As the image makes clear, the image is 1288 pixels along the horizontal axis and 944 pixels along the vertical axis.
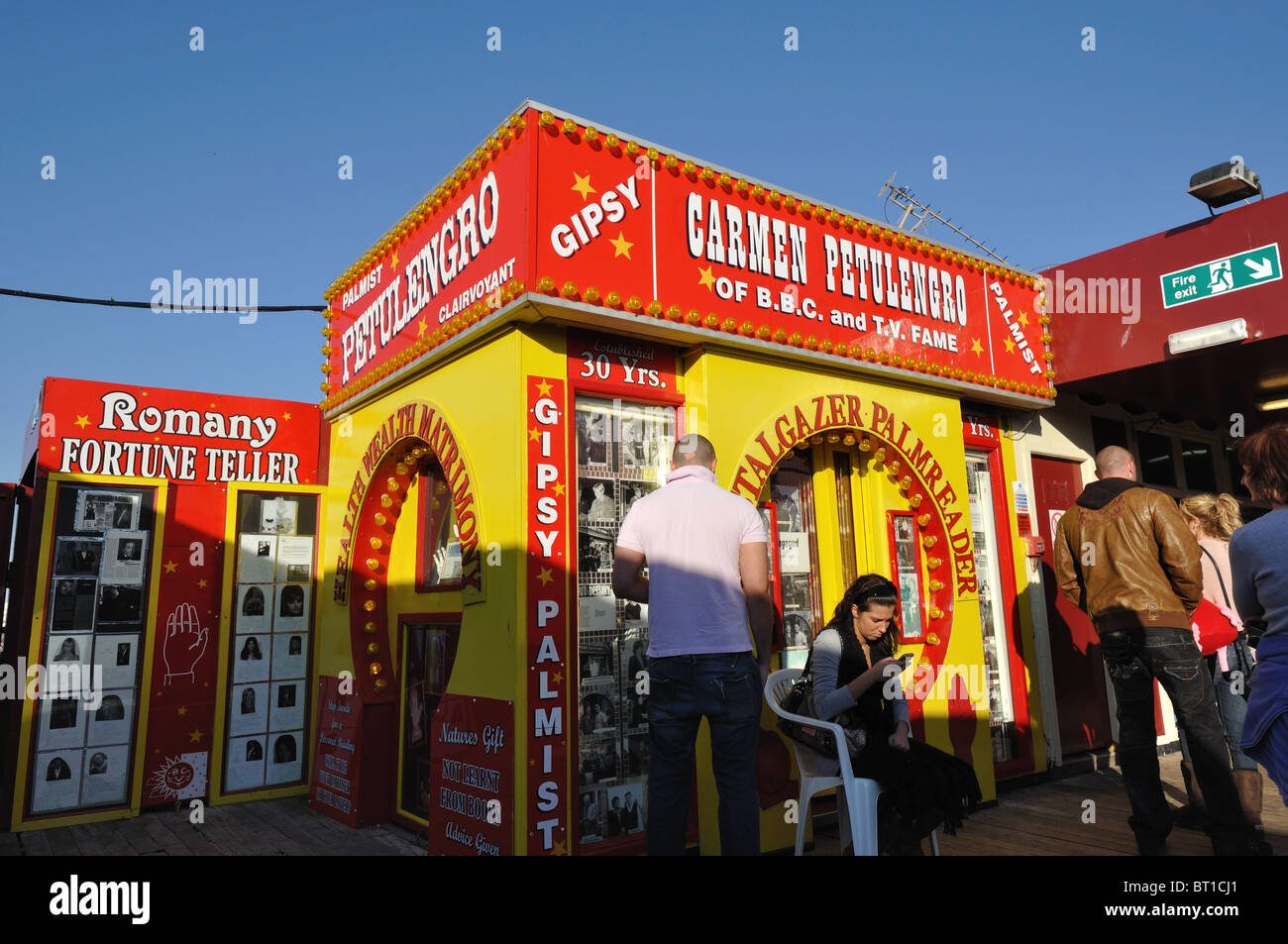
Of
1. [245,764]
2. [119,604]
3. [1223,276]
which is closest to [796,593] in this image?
[1223,276]

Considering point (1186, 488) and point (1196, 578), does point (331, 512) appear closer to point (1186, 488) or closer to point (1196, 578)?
point (1196, 578)

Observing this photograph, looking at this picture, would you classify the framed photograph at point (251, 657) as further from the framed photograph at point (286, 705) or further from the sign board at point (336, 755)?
the sign board at point (336, 755)

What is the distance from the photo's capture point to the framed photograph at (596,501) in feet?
14.2

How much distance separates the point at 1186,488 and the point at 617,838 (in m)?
6.94

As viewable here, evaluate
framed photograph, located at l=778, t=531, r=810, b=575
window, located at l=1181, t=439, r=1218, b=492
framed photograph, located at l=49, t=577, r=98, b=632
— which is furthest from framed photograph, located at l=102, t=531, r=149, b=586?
window, located at l=1181, t=439, r=1218, b=492

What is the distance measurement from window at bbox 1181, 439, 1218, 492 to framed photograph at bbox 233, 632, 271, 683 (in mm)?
8560

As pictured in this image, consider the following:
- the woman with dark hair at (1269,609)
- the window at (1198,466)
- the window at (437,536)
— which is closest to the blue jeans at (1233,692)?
the woman with dark hair at (1269,609)

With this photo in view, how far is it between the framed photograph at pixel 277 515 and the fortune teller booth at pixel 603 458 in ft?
1.35

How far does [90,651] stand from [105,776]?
34.3 inches

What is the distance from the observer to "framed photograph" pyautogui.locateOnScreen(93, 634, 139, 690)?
5.78 m

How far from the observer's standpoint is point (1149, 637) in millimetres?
3816

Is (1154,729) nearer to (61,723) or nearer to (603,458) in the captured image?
(603,458)

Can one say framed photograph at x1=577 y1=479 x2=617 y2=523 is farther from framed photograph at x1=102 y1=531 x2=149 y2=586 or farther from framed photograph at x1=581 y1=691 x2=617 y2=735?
framed photograph at x1=102 y1=531 x2=149 y2=586
